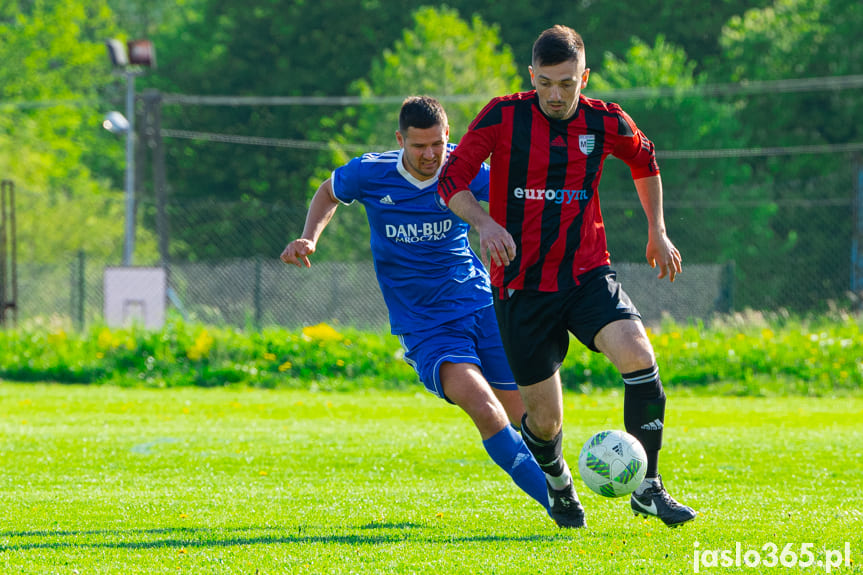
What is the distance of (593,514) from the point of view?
564 cm

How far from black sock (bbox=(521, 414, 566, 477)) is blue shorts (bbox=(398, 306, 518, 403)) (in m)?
0.54

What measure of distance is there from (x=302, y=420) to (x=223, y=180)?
115 ft

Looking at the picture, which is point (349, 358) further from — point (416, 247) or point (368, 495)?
point (416, 247)

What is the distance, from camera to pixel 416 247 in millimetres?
5887

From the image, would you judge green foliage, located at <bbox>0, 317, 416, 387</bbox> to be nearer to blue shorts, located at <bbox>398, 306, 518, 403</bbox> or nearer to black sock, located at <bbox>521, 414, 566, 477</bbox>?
blue shorts, located at <bbox>398, 306, 518, 403</bbox>

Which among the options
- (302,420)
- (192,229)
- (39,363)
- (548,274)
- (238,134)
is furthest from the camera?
(238,134)

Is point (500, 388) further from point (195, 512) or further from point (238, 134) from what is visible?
point (238, 134)

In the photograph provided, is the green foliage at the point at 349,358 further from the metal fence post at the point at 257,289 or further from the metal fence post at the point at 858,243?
the metal fence post at the point at 858,243

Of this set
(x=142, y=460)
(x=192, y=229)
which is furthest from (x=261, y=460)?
(x=192, y=229)

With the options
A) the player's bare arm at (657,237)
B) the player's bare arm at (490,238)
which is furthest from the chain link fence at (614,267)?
the player's bare arm at (490,238)

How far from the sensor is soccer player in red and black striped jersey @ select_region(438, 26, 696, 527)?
503 cm

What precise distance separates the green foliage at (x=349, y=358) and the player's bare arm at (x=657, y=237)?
8.63 m

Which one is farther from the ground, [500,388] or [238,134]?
[238,134]

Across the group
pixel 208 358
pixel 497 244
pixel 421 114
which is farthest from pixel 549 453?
pixel 208 358
